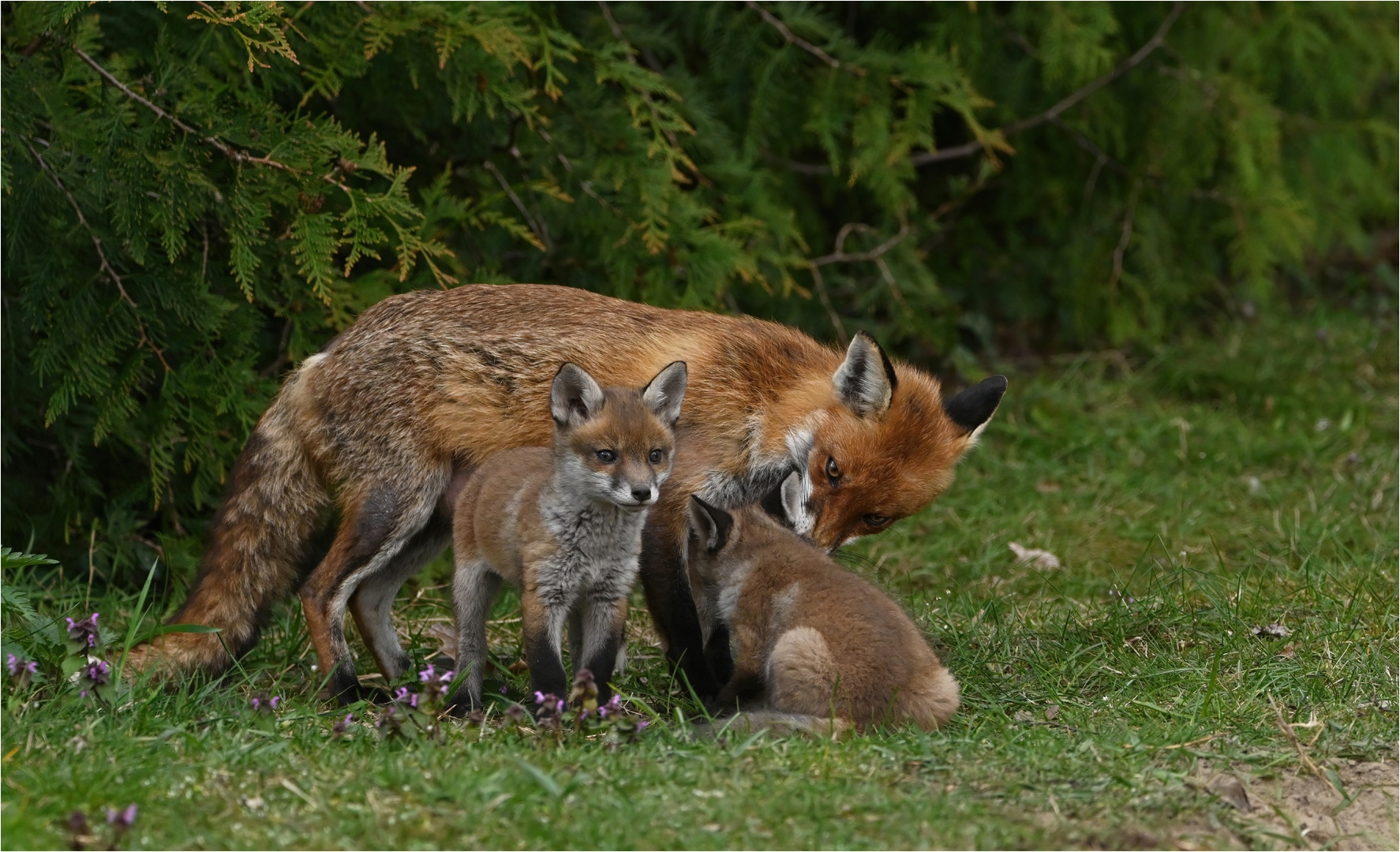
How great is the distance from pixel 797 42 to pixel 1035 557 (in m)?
3.23

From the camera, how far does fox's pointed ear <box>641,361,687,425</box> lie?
15.7ft

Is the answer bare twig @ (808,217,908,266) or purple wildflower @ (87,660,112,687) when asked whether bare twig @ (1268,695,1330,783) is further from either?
bare twig @ (808,217,908,266)

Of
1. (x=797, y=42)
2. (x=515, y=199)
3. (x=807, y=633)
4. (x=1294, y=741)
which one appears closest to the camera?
(x=1294, y=741)

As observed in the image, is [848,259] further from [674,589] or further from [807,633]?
[807,633]

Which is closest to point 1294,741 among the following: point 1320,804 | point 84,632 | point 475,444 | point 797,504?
point 1320,804

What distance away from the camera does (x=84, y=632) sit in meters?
4.54

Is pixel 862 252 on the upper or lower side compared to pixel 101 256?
lower

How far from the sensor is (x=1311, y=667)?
501cm

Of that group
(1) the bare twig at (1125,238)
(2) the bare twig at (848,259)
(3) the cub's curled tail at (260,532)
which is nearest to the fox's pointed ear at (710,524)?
(3) the cub's curled tail at (260,532)

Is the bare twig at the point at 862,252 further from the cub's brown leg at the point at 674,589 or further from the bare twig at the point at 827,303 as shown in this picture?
the cub's brown leg at the point at 674,589

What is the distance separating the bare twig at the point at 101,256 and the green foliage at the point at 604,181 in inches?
1.0

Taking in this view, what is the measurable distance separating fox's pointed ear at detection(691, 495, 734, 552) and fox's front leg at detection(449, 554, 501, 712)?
0.81 meters

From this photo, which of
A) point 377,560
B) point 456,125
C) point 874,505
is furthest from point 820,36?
point 377,560

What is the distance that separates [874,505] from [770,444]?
48 centimetres
